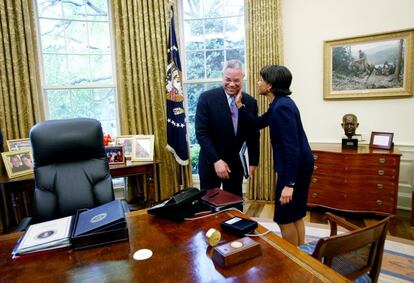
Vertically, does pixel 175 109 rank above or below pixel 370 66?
below

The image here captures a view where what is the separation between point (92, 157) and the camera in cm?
197

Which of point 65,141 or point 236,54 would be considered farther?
point 236,54

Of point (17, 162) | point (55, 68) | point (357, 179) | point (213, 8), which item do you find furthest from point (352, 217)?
point (55, 68)

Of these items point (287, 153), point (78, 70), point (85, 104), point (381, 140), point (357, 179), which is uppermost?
point (78, 70)

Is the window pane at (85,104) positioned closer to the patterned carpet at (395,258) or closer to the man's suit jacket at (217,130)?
the man's suit jacket at (217,130)

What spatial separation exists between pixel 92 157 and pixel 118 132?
1.73m

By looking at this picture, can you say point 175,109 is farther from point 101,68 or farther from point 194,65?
point 101,68

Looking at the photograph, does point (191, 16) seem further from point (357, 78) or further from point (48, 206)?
point (48, 206)

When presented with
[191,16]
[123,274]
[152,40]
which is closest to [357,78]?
[191,16]

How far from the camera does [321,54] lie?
10.8ft

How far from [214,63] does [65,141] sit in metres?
2.37

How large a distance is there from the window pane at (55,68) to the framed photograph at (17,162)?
98 cm

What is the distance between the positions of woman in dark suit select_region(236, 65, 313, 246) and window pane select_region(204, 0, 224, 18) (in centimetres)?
225

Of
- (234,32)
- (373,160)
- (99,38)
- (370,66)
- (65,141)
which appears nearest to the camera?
(65,141)
